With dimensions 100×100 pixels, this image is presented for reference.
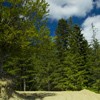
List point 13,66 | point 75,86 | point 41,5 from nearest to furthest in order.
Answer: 1. point 41,5
2. point 75,86
3. point 13,66

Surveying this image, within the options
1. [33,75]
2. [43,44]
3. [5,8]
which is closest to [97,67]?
[33,75]

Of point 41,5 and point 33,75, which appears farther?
point 33,75

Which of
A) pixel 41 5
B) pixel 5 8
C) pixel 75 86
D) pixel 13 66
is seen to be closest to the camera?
pixel 5 8

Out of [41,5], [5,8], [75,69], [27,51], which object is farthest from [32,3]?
[75,69]

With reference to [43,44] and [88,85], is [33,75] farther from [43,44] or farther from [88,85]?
[43,44]

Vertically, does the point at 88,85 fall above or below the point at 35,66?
below

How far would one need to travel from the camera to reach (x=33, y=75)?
60.9 metres

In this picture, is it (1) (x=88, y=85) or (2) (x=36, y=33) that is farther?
(1) (x=88, y=85)

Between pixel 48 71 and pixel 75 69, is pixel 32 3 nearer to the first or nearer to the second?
pixel 75 69

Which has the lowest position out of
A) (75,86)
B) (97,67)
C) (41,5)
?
(75,86)

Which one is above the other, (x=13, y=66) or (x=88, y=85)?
(x=13, y=66)

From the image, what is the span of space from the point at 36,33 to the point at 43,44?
7.10 feet

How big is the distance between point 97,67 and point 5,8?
34.6m

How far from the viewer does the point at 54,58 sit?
5847 cm
